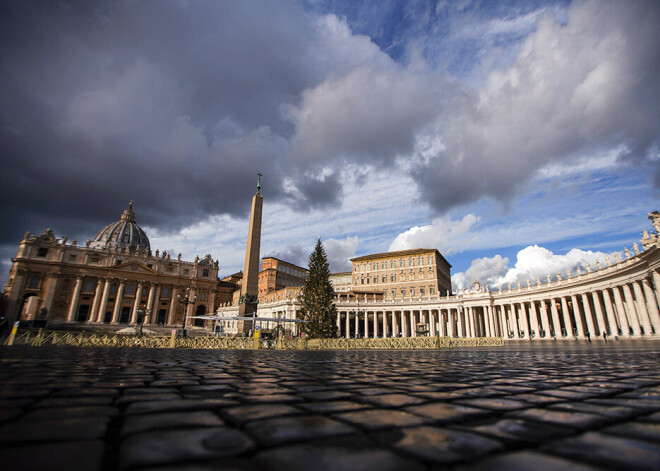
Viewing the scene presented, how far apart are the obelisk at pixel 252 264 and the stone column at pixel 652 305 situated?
1607 inches

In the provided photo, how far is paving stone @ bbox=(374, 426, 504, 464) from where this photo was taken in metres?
Result: 1.57

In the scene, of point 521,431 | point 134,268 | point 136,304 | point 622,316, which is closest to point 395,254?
point 622,316

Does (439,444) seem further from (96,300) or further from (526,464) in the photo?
(96,300)

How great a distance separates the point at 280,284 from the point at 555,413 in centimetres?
A: 8975

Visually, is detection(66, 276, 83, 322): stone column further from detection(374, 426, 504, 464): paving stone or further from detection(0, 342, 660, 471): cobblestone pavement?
detection(374, 426, 504, 464): paving stone

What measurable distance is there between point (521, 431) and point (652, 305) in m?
47.2

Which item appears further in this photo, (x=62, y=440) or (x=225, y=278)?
(x=225, y=278)

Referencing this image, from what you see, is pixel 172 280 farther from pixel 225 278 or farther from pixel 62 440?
pixel 62 440

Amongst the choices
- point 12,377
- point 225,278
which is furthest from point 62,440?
point 225,278

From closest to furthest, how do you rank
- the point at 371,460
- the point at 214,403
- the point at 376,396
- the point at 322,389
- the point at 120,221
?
the point at 371,460
the point at 214,403
the point at 376,396
the point at 322,389
the point at 120,221

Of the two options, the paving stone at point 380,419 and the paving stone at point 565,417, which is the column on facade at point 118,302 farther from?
the paving stone at point 565,417

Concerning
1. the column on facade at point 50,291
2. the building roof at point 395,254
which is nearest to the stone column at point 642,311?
the building roof at point 395,254

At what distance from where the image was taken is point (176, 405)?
109 inches

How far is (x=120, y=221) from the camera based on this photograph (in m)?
118
